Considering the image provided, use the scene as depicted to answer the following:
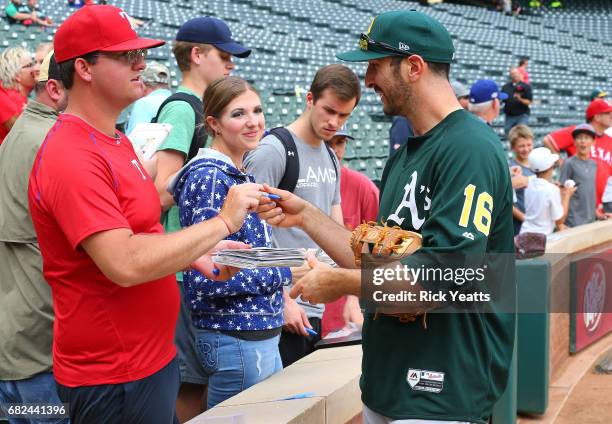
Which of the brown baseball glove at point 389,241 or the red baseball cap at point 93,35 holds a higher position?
the red baseball cap at point 93,35

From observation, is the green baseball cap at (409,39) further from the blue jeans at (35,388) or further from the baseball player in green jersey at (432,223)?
the blue jeans at (35,388)

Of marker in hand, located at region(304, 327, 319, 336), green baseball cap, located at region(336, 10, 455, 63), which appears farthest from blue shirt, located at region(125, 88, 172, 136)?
green baseball cap, located at region(336, 10, 455, 63)

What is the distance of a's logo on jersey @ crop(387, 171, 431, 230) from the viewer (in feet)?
7.26

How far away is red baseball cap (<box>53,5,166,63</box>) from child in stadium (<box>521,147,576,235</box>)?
545 cm

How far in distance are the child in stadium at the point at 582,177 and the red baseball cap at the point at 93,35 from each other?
6670 millimetres

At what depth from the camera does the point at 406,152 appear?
2.42 metres

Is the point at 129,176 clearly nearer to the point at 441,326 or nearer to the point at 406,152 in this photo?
the point at 406,152

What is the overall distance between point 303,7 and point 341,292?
935 inches

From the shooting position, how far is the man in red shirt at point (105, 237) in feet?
7.02

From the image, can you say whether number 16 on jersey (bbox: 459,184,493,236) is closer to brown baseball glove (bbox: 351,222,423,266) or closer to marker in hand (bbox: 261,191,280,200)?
brown baseball glove (bbox: 351,222,423,266)

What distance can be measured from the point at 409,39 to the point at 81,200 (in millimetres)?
1011

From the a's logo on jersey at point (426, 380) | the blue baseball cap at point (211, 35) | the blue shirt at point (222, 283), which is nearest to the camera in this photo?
the a's logo on jersey at point (426, 380)

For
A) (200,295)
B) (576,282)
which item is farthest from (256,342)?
(576,282)

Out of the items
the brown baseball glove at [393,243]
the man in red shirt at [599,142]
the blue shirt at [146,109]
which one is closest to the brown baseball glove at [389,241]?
the brown baseball glove at [393,243]
